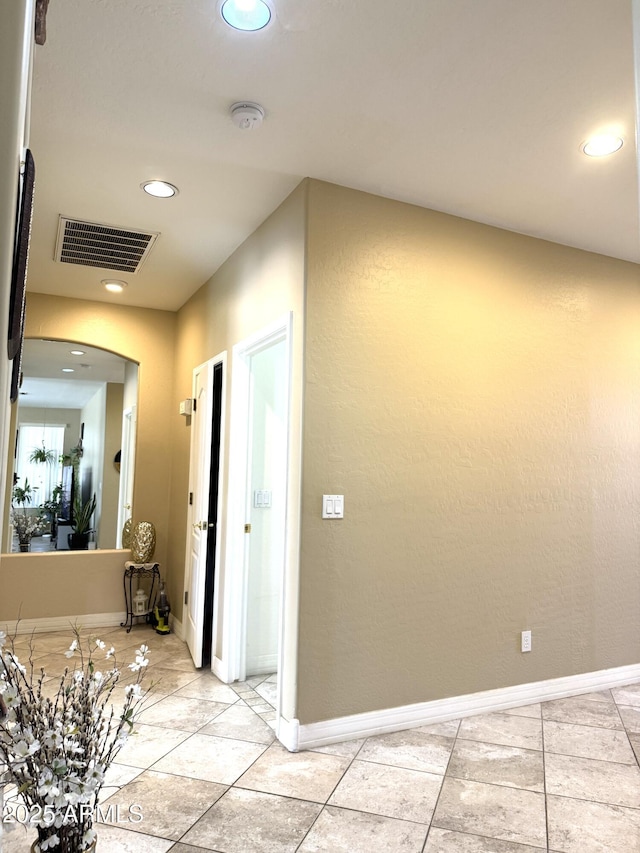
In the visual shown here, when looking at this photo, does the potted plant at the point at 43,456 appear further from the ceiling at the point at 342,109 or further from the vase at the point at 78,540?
the ceiling at the point at 342,109

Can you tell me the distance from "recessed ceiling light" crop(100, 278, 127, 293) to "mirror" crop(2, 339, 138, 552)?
108 cm

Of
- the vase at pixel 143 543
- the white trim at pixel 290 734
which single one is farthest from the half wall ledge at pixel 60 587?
the white trim at pixel 290 734

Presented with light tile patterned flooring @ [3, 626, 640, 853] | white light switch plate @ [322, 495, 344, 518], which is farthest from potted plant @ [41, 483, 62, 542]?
white light switch plate @ [322, 495, 344, 518]

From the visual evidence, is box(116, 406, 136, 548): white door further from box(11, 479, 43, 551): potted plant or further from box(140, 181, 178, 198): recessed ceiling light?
box(140, 181, 178, 198): recessed ceiling light

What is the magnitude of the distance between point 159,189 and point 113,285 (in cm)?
A: 180

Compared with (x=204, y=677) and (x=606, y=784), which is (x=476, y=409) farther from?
(x=204, y=677)

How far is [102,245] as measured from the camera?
390cm

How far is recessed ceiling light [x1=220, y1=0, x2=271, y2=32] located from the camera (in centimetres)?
186

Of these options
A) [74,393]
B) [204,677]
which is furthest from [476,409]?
[74,393]

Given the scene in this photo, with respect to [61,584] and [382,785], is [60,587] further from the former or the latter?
[382,785]

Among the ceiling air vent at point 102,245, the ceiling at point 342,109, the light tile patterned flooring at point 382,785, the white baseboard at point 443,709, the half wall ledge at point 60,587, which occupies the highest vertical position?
the ceiling air vent at point 102,245

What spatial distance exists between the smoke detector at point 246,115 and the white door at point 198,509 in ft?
6.40

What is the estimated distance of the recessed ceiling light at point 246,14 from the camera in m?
1.86

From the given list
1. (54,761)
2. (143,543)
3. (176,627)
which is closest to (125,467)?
(143,543)
